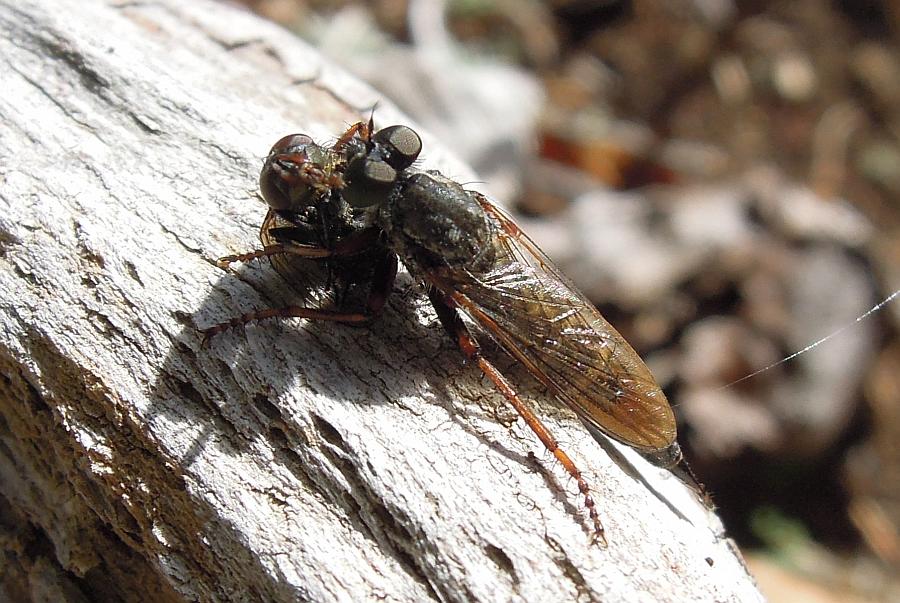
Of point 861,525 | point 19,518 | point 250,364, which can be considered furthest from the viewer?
point 861,525

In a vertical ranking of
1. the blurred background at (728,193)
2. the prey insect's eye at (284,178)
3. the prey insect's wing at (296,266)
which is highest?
the blurred background at (728,193)

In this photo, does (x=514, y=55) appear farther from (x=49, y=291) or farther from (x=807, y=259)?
(x=49, y=291)

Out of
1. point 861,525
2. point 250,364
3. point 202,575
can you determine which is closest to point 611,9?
point 861,525

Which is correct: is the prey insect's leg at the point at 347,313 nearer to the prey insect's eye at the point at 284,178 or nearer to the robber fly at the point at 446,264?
the robber fly at the point at 446,264

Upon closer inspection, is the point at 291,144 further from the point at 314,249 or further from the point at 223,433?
the point at 223,433

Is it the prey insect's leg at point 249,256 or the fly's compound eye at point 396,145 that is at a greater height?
the fly's compound eye at point 396,145

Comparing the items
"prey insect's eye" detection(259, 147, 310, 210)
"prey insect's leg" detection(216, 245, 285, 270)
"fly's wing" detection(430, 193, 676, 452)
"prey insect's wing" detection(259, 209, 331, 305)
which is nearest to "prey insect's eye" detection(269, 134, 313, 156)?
"prey insect's eye" detection(259, 147, 310, 210)

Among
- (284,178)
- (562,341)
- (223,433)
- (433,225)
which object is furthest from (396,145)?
(223,433)

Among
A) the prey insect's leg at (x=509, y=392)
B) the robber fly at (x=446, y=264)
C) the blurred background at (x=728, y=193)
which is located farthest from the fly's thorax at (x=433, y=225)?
the blurred background at (x=728, y=193)
